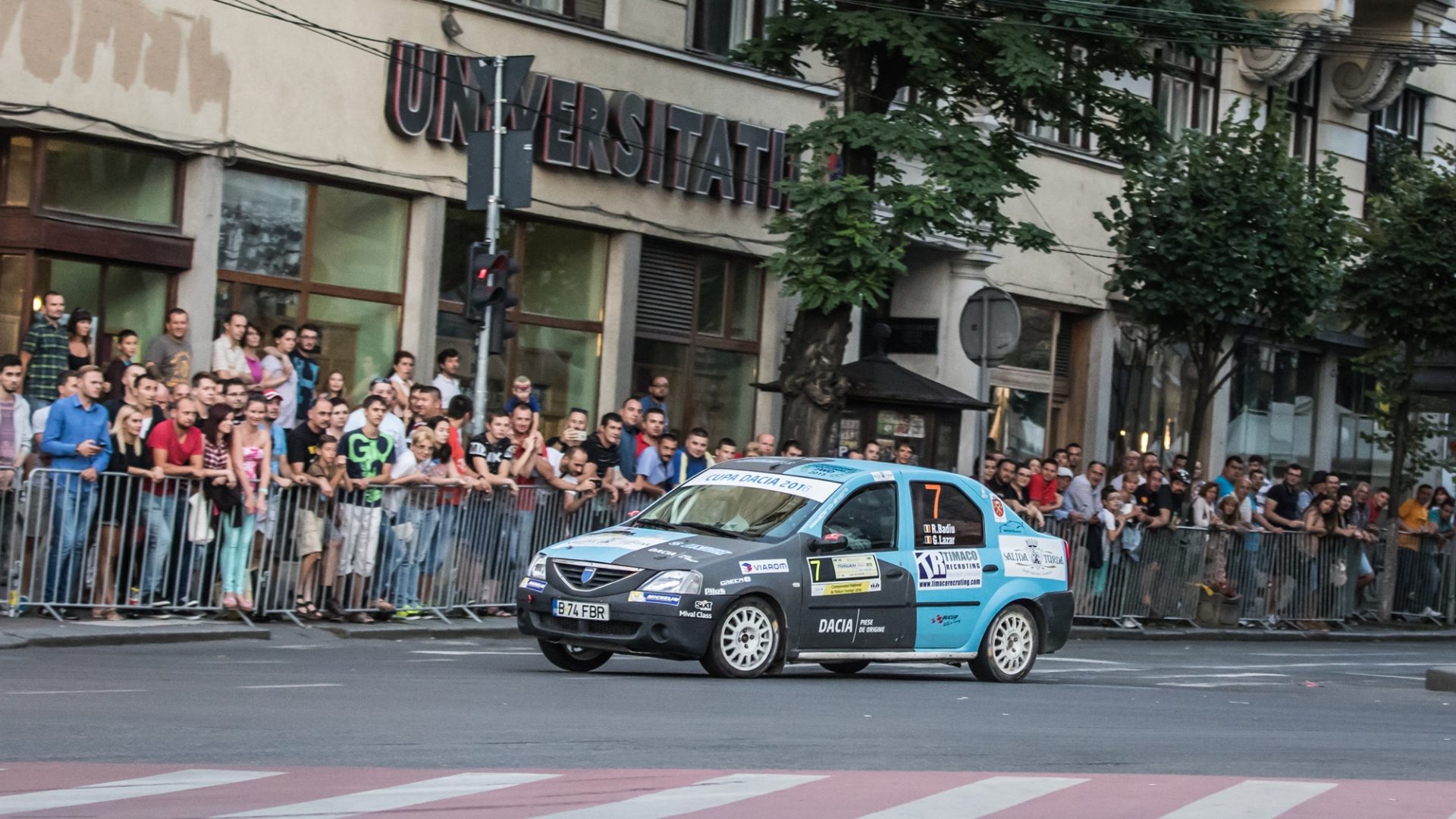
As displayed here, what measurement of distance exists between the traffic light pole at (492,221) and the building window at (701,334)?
18.6ft

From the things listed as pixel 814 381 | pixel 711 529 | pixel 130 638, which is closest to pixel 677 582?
pixel 711 529

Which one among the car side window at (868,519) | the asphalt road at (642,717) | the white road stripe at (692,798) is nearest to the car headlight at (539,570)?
the asphalt road at (642,717)

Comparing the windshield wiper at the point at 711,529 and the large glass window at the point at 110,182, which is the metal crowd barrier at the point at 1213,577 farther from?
the large glass window at the point at 110,182

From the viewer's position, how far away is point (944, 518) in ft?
51.8

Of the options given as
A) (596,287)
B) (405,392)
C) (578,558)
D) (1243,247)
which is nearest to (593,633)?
(578,558)

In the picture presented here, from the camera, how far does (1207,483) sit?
26578 mm

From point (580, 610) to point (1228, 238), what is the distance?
16045 mm

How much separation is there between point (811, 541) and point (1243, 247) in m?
14.6

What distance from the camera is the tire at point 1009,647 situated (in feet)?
52.6

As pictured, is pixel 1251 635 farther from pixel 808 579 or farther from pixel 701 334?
pixel 808 579

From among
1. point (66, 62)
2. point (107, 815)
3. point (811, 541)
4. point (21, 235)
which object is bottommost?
point (107, 815)

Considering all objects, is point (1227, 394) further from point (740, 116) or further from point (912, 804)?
point (912, 804)

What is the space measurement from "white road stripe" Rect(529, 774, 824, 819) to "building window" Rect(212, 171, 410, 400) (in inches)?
520

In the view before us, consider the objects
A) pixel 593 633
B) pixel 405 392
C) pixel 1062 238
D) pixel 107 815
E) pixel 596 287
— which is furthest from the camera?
pixel 1062 238
